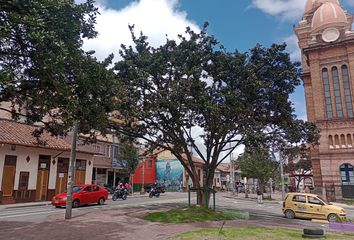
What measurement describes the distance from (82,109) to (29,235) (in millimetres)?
4750

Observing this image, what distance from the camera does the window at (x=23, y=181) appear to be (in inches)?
1037

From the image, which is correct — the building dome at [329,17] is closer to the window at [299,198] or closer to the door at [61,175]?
the window at [299,198]

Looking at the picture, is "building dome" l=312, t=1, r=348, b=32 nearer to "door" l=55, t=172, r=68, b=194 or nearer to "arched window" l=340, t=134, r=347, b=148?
"arched window" l=340, t=134, r=347, b=148

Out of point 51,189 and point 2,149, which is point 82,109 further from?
point 51,189

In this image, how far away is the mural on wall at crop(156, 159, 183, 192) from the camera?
197 ft

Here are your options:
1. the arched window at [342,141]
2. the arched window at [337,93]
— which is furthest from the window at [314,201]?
the arched window at [337,93]

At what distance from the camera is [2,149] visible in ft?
81.7

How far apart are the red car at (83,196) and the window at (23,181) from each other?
17.9 feet

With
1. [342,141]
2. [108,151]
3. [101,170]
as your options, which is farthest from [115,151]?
[342,141]

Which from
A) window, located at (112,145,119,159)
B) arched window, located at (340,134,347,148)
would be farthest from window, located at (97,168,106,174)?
arched window, located at (340,134,347,148)

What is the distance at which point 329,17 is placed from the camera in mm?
44531

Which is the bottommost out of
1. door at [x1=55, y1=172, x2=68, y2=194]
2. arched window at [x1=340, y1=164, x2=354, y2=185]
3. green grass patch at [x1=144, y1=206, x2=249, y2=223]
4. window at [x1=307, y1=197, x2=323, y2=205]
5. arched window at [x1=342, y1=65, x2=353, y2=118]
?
green grass patch at [x1=144, y1=206, x2=249, y2=223]

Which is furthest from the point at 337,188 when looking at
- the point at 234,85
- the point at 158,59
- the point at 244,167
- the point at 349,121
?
the point at 158,59

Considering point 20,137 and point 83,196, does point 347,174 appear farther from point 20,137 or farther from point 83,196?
point 20,137
